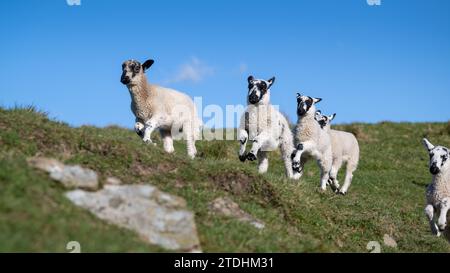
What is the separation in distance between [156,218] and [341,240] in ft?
15.6

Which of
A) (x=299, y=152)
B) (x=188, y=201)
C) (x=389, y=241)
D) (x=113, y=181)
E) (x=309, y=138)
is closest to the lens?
(x=113, y=181)

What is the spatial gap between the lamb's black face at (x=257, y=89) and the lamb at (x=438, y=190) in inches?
152

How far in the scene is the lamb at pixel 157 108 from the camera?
14328 millimetres

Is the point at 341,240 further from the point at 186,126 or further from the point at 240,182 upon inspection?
the point at 186,126

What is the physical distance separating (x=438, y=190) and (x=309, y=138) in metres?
3.45

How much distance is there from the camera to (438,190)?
42.3ft

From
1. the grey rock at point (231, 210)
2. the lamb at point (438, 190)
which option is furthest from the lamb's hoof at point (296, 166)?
the grey rock at point (231, 210)

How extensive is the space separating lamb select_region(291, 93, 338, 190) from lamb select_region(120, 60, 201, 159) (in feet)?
8.34

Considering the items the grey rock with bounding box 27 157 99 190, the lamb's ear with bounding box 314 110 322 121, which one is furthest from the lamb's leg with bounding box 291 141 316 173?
the grey rock with bounding box 27 157 99 190

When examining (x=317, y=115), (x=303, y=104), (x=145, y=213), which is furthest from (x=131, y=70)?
(x=145, y=213)

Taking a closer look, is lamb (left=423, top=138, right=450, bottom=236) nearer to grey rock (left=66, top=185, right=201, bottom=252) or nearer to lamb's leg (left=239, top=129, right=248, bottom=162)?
lamb's leg (left=239, top=129, right=248, bottom=162)

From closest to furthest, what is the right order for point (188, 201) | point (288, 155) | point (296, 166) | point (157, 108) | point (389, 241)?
1. point (188, 201)
2. point (389, 241)
3. point (157, 108)
4. point (296, 166)
5. point (288, 155)

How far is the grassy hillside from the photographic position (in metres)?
7.10

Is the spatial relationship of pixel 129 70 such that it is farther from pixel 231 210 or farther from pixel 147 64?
pixel 231 210
